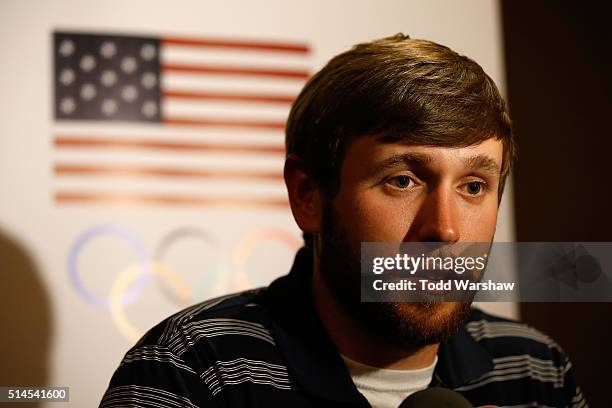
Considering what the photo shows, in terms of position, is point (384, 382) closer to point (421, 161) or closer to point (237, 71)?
point (421, 161)

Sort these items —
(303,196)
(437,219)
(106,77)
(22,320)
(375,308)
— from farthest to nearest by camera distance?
(106,77) < (22,320) < (303,196) < (375,308) < (437,219)

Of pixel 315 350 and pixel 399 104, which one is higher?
pixel 399 104

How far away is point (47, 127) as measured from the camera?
53.6 inches

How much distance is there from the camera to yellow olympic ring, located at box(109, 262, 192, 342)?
1.37 metres

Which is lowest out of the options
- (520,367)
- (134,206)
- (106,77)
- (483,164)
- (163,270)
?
(520,367)

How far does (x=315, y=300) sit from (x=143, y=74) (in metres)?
0.61

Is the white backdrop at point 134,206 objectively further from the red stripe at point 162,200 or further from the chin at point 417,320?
the chin at point 417,320

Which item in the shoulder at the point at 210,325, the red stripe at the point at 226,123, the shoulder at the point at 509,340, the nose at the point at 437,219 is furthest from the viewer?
the red stripe at the point at 226,123

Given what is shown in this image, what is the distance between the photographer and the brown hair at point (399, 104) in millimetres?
962

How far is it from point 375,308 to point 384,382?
12 cm

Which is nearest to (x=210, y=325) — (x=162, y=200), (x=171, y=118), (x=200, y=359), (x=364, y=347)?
(x=200, y=359)

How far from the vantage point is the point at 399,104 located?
972 millimetres

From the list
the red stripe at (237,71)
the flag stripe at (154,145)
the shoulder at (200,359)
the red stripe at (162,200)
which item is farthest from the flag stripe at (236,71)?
the shoulder at (200,359)

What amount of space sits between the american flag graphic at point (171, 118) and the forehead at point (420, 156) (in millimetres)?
495
